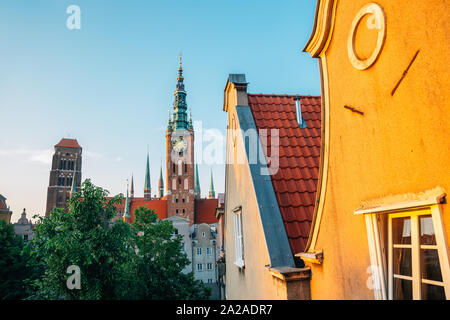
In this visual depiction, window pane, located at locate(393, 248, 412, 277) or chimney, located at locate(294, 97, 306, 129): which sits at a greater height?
chimney, located at locate(294, 97, 306, 129)

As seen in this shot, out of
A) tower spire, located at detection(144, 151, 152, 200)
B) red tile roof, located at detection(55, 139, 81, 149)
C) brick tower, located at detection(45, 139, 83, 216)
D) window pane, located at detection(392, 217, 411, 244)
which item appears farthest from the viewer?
tower spire, located at detection(144, 151, 152, 200)

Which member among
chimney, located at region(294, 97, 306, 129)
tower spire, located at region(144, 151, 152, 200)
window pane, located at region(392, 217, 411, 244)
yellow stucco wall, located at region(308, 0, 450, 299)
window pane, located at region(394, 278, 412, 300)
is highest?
tower spire, located at region(144, 151, 152, 200)

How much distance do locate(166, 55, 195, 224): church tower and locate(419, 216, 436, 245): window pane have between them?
6283 cm

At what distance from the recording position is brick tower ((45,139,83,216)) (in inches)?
3386

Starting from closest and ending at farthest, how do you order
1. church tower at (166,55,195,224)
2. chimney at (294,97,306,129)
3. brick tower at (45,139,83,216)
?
chimney at (294,97,306,129)
church tower at (166,55,195,224)
brick tower at (45,139,83,216)

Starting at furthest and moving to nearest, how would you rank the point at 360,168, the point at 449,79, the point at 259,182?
the point at 259,182, the point at 360,168, the point at 449,79

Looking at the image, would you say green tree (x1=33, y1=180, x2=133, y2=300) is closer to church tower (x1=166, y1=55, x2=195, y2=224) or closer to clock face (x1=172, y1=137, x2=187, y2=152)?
church tower (x1=166, y1=55, x2=195, y2=224)

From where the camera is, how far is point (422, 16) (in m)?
1.97

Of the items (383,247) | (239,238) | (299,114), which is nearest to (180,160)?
(239,238)

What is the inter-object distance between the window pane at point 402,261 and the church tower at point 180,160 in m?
62.5

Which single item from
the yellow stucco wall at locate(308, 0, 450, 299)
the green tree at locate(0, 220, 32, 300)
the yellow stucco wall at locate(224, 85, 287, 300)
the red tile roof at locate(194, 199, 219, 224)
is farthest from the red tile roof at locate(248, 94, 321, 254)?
the red tile roof at locate(194, 199, 219, 224)
